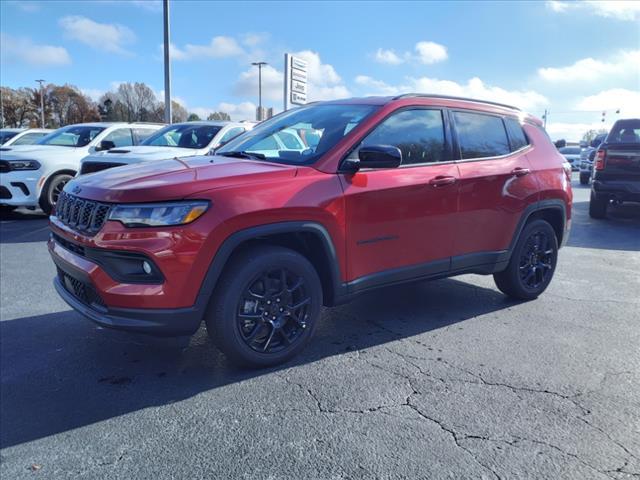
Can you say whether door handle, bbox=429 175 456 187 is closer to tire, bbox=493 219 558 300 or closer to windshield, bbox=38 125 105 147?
tire, bbox=493 219 558 300

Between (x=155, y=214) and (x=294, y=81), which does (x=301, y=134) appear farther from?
(x=294, y=81)

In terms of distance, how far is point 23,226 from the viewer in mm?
9133

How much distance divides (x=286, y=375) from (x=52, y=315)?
7.70 ft

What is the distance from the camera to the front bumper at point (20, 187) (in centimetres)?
914

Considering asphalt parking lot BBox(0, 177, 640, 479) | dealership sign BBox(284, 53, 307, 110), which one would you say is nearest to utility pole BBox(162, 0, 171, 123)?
dealership sign BBox(284, 53, 307, 110)

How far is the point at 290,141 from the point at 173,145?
5328 millimetres

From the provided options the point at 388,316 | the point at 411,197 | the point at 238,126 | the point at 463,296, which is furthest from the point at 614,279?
the point at 238,126

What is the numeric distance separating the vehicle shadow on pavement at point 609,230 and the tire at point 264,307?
20.2 ft

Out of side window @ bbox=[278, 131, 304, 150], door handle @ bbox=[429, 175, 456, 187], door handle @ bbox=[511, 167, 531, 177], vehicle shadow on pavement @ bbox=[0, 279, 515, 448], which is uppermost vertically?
side window @ bbox=[278, 131, 304, 150]

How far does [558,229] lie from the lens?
5.37m

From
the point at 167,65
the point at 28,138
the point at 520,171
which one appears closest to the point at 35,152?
the point at 28,138

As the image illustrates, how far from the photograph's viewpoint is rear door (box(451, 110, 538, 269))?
14.5 feet

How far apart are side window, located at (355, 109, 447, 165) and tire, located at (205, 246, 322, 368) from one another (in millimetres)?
1126

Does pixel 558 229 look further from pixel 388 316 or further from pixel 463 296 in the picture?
pixel 388 316
